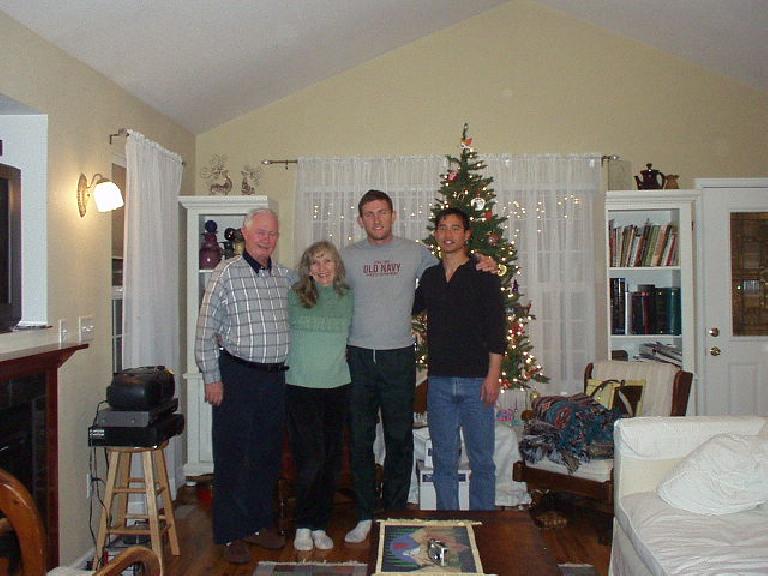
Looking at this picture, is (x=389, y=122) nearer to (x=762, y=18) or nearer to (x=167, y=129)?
(x=167, y=129)

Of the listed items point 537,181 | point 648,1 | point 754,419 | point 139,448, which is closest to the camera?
point 754,419

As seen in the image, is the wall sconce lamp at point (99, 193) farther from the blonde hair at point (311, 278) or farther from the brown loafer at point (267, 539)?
the brown loafer at point (267, 539)

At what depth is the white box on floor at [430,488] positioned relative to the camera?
3.60 meters

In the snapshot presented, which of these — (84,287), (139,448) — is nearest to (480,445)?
(139,448)

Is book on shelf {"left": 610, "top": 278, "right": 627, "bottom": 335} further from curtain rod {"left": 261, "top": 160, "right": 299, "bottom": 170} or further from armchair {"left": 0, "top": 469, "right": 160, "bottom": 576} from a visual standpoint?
armchair {"left": 0, "top": 469, "right": 160, "bottom": 576}

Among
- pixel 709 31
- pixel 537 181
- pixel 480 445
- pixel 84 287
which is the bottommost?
pixel 480 445

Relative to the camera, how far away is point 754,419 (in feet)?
9.34

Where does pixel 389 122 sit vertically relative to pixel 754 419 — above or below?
above

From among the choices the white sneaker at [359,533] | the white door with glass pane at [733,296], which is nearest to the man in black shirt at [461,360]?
the white sneaker at [359,533]

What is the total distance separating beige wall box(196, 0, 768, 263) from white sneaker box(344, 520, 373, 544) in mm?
2280

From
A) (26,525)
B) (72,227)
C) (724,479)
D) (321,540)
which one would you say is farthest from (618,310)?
(26,525)

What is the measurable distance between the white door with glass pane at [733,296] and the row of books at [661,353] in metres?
Result: 0.21

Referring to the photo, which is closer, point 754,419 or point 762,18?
point 754,419

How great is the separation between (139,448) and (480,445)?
1.53m
